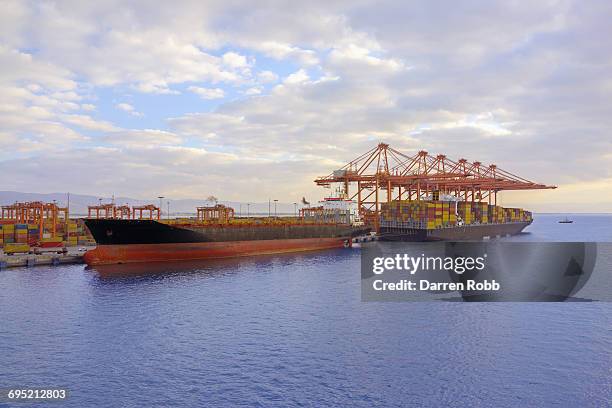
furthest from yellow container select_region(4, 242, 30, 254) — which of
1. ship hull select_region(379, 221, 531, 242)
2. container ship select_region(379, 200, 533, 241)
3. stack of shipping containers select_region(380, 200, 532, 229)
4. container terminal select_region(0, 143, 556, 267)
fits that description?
stack of shipping containers select_region(380, 200, 532, 229)

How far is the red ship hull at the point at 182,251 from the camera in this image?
56344 mm

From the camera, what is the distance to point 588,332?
98.4 feet

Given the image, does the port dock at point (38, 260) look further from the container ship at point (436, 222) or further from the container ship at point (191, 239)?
the container ship at point (436, 222)

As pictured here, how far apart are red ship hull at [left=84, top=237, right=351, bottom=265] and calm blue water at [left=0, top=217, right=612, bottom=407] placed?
12.8 m

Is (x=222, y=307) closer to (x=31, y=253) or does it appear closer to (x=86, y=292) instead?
(x=86, y=292)

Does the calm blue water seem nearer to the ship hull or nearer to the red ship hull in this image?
the red ship hull

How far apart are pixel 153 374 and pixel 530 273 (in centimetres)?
5136

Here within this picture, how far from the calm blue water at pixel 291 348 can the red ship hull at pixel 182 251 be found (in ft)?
42.1

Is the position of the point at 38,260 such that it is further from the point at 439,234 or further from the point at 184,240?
the point at 439,234

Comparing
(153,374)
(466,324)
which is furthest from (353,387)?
(466,324)

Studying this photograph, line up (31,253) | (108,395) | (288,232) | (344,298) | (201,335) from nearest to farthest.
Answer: (108,395) < (201,335) < (344,298) < (31,253) < (288,232)

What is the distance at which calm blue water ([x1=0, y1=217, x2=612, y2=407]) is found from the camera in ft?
67.4

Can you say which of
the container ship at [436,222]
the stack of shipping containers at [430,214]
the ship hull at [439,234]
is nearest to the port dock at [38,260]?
the container ship at [436,222]

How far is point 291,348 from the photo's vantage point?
26250 mm
